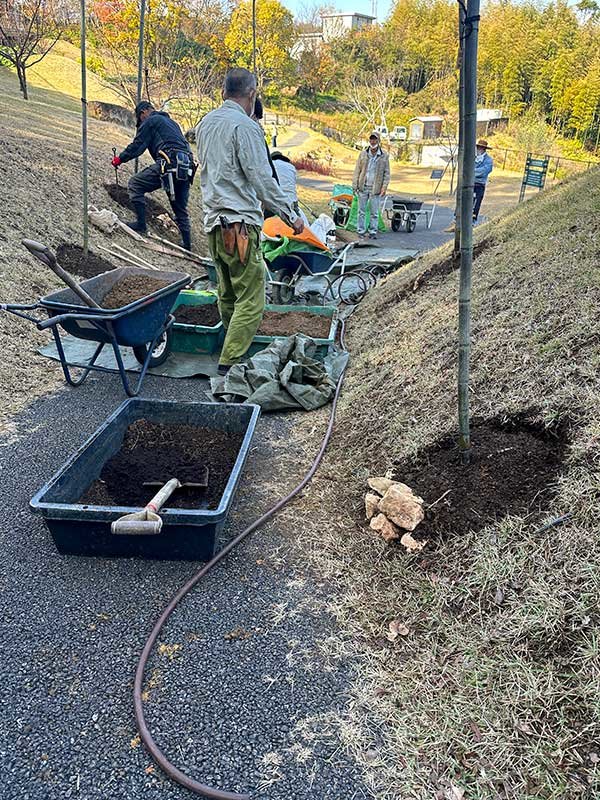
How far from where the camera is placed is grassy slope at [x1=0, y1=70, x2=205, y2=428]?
416cm

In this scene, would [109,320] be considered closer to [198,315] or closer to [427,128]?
[198,315]

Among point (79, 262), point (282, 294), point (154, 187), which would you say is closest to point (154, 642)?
point (282, 294)

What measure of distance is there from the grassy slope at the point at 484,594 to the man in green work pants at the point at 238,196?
43.2 inches

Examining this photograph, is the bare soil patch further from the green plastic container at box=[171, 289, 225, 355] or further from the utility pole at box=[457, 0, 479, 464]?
the utility pole at box=[457, 0, 479, 464]

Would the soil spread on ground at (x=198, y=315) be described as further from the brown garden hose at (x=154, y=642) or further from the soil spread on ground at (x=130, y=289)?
the brown garden hose at (x=154, y=642)

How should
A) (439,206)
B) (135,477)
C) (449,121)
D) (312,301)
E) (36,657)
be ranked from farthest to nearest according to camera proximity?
1. (449,121)
2. (439,206)
3. (312,301)
4. (135,477)
5. (36,657)

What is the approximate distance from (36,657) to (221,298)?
2977 millimetres

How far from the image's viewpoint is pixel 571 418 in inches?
94.9

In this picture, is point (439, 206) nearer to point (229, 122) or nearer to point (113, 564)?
point (229, 122)

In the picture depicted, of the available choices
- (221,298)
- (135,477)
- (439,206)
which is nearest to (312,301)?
(221,298)

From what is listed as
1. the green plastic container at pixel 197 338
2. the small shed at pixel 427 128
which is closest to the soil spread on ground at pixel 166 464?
the green plastic container at pixel 197 338

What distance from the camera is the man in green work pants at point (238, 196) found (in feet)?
12.1

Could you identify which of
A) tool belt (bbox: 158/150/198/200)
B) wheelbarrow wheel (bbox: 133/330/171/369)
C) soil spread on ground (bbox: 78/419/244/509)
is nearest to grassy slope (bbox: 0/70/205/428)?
wheelbarrow wheel (bbox: 133/330/171/369)

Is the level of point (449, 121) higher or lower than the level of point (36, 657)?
higher
